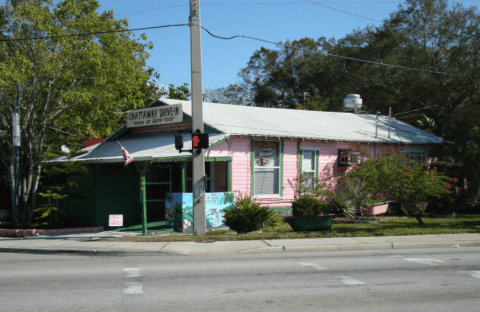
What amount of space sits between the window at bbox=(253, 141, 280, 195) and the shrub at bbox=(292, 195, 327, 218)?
118cm

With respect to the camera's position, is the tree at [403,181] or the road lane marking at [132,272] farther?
the tree at [403,181]

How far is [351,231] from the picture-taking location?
51.8ft

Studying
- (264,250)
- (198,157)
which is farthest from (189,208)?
(264,250)

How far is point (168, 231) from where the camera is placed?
16719 millimetres

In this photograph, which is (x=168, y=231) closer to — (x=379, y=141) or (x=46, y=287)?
(x=46, y=287)

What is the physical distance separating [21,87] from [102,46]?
11.0 feet

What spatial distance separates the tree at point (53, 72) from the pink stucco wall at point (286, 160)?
506 centimetres

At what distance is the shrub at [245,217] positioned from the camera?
51.0 feet

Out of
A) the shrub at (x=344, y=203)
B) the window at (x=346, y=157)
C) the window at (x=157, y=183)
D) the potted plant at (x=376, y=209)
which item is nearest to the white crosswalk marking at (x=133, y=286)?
the window at (x=157, y=183)

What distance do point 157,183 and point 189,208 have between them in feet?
11.6

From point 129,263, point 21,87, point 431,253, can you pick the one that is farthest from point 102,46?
point 431,253

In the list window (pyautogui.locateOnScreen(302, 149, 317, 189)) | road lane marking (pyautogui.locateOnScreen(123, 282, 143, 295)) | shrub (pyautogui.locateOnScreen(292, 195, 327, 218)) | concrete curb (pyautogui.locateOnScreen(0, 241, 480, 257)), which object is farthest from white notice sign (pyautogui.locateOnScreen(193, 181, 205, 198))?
road lane marking (pyautogui.locateOnScreen(123, 282, 143, 295))

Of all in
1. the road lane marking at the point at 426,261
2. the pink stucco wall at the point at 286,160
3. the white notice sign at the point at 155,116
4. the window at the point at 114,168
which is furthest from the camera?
the white notice sign at the point at 155,116

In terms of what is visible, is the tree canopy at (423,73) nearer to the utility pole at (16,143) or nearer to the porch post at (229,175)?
the porch post at (229,175)
